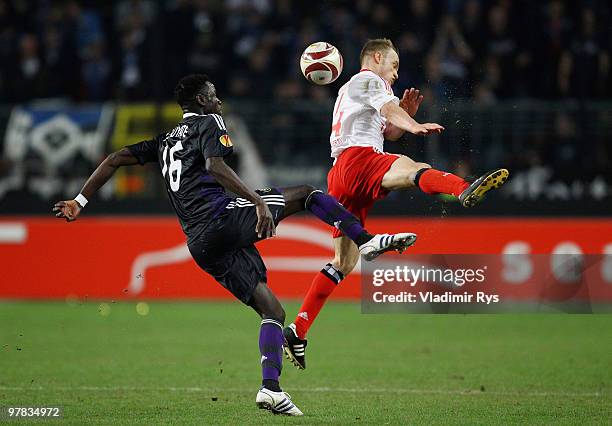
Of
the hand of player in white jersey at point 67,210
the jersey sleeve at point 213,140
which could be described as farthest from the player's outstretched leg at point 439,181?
the hand of player in white jersey at point 67,210

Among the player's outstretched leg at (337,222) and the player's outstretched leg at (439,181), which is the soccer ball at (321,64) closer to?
the player's outstretched leg at (439,181)

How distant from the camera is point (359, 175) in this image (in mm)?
8375

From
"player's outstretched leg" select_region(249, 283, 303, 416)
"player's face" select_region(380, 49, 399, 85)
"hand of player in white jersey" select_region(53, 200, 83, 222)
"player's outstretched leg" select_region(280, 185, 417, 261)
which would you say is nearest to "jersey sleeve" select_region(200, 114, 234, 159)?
"player's outstretched leg" select_region(280, 185, 417, 261)

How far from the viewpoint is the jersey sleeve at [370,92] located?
8175 millimetres

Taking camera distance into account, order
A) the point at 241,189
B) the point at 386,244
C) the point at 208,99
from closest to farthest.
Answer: the point at 241,189
the point at 386,244
the point at 208,99

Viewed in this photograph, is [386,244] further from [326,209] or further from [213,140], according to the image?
[213,140]

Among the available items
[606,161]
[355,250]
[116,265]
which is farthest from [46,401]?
[606,161]

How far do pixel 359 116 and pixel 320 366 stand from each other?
2.50 m

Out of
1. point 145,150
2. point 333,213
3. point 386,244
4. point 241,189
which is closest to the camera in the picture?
point 241,189

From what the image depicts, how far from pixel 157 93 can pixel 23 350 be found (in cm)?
524

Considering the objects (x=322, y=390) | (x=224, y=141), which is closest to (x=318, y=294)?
(x=322, y=390)

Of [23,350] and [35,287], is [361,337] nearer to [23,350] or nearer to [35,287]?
[23,350]

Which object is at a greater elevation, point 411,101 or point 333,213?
point 411,101

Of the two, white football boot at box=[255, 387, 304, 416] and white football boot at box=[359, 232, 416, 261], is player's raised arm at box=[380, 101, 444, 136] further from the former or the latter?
white football boot at box=[255, 387, 304, 416]
